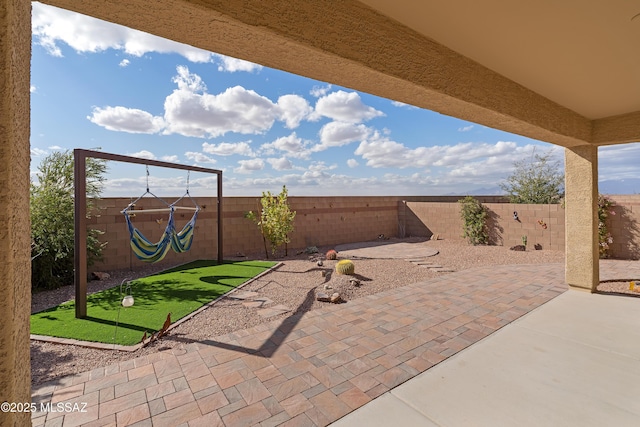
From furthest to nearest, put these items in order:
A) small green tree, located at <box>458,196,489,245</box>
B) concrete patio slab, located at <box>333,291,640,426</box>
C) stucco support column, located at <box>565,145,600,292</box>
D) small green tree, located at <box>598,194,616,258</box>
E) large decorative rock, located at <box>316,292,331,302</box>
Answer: small green tree, located at <box>458,196,489,245</box> → small green tree, located at <box>598,194,616,258</box> → stucco support column, located at <box>565,145,600,292</box> → large decorative rock, located at <box>316,292,331,302</box> → concrete patio slab, located at <box>333,291,640,426</box>

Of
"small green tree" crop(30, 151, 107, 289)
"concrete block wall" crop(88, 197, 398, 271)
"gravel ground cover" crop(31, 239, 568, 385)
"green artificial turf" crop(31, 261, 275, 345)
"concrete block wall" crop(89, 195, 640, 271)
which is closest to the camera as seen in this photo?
"gravel ground cover" crop(31, 239, 568, 385)

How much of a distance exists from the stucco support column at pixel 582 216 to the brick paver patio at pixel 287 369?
1219mm


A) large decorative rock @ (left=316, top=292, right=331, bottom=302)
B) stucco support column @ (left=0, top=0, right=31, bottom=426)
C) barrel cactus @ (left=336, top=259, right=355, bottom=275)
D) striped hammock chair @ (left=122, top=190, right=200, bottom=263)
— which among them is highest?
stucco support column @ (left=0, top=0, right=31, bottom=426)

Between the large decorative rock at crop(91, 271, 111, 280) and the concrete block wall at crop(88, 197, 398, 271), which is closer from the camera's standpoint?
the large decorative rock at crop(91, 271, 111, 280)

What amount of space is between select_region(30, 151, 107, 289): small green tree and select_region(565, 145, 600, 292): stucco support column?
9438 mm

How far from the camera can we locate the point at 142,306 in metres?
4.64

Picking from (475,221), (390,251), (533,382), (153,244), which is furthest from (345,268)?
(475,221)

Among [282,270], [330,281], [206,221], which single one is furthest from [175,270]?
[330,281]

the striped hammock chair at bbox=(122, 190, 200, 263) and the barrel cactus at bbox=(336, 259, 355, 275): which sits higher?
the striped hammock chair at bbox=(122, 190, 200, 263)

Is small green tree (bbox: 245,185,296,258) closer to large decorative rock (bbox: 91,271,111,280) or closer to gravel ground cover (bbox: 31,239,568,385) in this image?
gravel ground cover (bbox: 31,239,568,385)

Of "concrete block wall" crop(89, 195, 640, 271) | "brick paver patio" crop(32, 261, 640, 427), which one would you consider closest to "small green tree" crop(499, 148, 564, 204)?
"concrete block wall" crop(89, 195, 640, 271)

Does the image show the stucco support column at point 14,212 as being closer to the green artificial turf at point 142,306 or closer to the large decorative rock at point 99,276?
the green artificial turf at point 142,306

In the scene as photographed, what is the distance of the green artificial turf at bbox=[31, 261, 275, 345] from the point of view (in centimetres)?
374

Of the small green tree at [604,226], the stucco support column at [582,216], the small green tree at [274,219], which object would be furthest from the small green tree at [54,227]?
the small green tree at [604,226]
